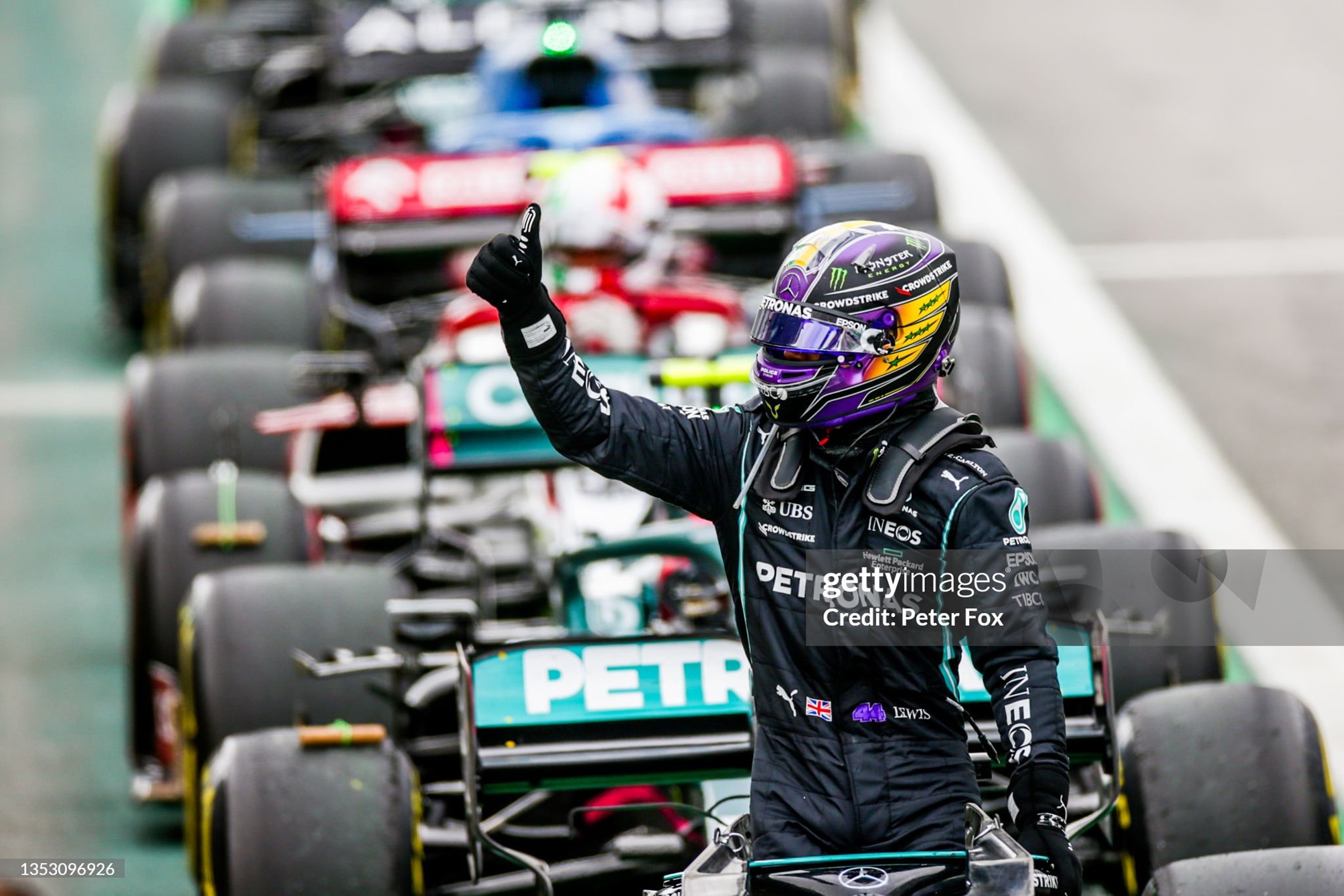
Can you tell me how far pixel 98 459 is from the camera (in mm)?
8664

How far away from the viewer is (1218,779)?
4.35 m

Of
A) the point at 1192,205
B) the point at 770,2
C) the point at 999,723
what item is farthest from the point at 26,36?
the point at 999,723

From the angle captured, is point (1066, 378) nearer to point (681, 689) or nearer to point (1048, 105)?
point (1048, 105)

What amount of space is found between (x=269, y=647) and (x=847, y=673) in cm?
205

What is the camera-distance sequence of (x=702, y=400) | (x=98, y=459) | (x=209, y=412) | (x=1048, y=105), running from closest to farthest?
(x=702, y=400), (x=209, y=412), (x=98, y=459), (x=1048, y=105)

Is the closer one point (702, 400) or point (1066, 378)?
point (702, 400)

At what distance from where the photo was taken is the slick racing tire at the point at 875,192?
8.22 meters

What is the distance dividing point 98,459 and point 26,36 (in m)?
7.03

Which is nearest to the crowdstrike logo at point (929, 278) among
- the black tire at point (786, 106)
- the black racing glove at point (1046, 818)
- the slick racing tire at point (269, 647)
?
the black racing glove at point (1046, 818)

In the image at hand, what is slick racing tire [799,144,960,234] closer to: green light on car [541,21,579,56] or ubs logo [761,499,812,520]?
green light on car [541,21,579,56]

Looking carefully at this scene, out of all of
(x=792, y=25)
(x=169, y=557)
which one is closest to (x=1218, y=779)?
(x=169, y=557)

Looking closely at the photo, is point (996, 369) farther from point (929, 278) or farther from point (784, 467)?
point (784, 467)

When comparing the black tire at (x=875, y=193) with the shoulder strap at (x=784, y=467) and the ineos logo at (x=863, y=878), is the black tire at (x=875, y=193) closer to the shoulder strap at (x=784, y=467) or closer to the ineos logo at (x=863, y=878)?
the shoulder strap at (x=784, y=467)

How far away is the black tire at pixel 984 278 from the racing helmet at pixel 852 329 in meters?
4.17
